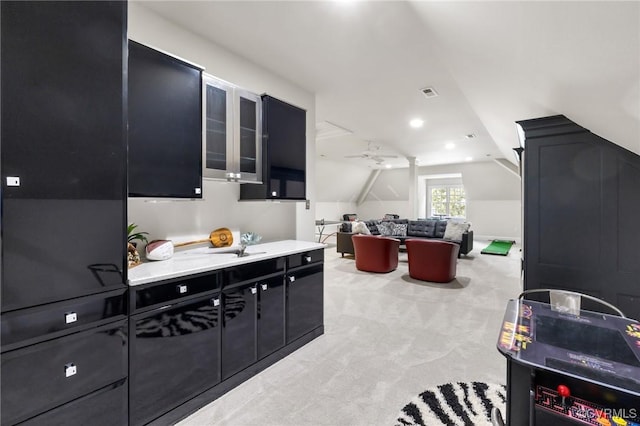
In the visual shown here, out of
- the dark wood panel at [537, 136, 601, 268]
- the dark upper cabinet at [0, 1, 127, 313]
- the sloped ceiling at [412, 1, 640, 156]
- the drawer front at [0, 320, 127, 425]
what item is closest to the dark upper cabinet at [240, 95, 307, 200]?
the dark upper cabinet at [0, 1, 127, 313]

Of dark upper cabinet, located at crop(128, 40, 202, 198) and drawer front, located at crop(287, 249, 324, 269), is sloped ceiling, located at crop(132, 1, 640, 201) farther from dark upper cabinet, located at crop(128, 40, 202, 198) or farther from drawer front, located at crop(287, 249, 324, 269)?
drawer front, located at crop(287, 249, 324, 269)

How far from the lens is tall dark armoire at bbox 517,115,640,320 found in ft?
7.04

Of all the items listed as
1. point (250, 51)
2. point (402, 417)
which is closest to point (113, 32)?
point (250, 51)

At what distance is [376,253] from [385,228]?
2.74 m

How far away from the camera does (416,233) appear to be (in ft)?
26.7

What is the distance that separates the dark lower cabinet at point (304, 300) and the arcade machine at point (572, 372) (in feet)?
5.45

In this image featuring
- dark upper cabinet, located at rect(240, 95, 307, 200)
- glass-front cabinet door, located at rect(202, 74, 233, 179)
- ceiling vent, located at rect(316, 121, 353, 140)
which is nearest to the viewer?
glass-front cabinet door, located at rect(202, 74, 233, 179)

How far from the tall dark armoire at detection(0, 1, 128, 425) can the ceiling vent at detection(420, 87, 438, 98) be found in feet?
10.9

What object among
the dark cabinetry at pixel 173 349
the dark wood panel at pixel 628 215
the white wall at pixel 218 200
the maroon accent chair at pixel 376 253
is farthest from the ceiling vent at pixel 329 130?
the dark cabinetry at pixel 173 349

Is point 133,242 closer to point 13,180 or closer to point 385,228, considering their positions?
point 13,180

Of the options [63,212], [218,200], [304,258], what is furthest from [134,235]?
[304,258]

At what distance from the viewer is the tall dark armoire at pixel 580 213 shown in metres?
2.14

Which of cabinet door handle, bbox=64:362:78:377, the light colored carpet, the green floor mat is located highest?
cabinet door handle, bbox=64:362:78:377

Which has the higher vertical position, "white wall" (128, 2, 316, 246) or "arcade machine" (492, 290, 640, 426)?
"white wall" (128, 2, 316, 246)
